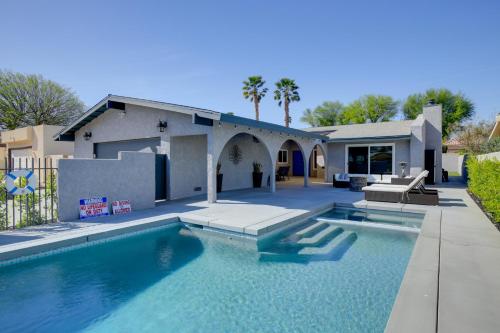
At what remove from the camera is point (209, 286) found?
4367 mm

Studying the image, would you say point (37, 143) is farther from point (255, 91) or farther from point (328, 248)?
point (328, 248)

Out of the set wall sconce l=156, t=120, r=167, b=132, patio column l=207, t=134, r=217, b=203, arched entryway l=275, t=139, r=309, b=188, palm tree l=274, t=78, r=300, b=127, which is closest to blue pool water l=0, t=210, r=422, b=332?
patio column l=207, t=134, r=217, b=203

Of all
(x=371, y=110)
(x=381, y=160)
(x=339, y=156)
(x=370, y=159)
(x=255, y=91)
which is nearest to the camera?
(x=381, y=160)

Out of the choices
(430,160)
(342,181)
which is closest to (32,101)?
(342,181)

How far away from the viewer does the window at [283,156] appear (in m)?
23.3

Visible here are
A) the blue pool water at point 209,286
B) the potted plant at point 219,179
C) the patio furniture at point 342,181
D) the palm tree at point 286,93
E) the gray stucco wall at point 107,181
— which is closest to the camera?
the blue pool water at point 209,286

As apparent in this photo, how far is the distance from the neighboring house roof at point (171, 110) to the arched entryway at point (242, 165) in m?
2.48

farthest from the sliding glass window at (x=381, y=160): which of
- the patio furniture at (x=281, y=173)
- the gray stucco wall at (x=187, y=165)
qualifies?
the gray stucco wall at (x=187, y=165)

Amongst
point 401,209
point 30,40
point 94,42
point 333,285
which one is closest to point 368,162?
point 401,209

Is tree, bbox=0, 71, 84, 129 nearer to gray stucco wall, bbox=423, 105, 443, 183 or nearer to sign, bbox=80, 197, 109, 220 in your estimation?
sign, bbox=80, 197, 109, 220

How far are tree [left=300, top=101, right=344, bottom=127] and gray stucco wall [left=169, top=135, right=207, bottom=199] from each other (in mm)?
34838

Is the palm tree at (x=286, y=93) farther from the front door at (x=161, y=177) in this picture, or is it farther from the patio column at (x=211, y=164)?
the patio column at (x=211, y=164)

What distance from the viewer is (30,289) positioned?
4.25 m

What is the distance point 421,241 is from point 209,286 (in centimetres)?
431
